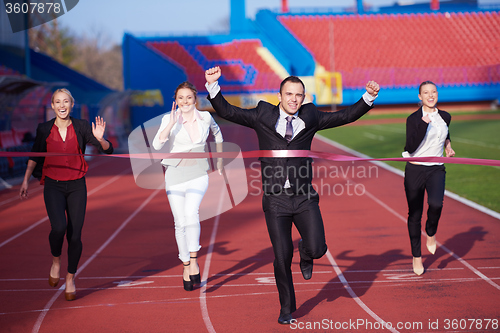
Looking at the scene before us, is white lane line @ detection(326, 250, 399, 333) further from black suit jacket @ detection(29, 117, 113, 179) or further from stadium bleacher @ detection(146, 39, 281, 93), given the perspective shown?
stadium bleacher @ detection(146, 39, 281, 93)

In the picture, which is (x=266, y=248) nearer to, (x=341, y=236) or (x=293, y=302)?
(x=341, y=236)

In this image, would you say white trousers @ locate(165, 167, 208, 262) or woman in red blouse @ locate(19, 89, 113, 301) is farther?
white trousers @ locate(165, 167, 208, 262)

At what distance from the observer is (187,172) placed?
5.92 meters

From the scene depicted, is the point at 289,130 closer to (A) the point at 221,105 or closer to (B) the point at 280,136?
(B) the point at 280,136

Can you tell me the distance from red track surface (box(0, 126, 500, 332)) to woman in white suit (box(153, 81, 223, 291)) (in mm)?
504

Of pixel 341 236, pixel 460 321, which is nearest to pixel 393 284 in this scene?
pixel 460 321

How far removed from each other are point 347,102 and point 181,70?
1400 centimetres

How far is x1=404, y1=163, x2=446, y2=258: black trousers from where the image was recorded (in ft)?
20.5

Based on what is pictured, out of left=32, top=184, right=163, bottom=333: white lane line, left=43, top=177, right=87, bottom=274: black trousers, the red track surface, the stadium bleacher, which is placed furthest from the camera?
the stadium bleacher

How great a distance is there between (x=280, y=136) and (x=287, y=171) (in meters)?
0.30

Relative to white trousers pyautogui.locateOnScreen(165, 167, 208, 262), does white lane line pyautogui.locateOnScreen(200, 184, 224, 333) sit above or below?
below

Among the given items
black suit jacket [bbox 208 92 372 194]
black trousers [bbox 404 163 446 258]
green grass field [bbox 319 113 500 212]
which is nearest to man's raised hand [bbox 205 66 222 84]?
black suit jacket [bbox 208 92 372 194]

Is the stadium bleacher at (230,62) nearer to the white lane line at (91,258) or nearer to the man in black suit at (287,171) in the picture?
the white lane line at (91,258)

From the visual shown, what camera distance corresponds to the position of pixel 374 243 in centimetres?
812
